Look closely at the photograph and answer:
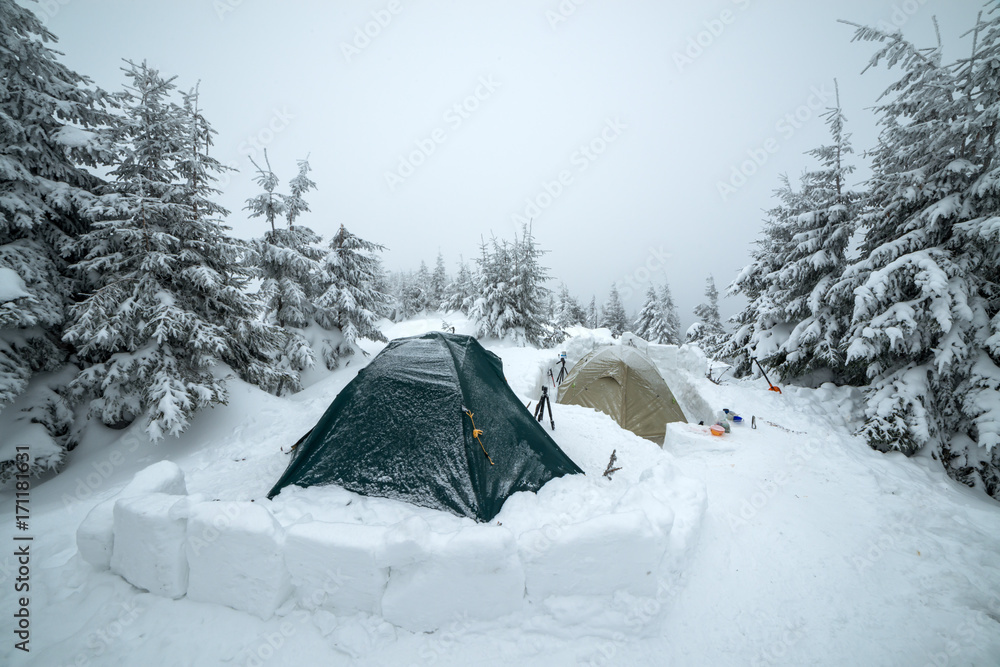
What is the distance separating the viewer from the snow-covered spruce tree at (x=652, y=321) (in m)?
31.0

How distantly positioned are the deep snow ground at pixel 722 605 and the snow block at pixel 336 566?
0.14 metres

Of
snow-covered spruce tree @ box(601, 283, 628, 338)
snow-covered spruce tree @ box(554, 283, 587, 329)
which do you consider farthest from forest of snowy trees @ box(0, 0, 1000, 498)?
snow-covered spruce tree @ box(601, 283, 628, 338)

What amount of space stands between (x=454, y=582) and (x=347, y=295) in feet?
41.6

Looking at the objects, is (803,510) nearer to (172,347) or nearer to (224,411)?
(224,411)

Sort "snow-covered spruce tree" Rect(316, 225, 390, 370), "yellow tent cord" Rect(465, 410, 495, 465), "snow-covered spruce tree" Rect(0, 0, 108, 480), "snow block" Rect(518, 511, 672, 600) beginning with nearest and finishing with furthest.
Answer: "snow block" Rect(518, 511, 672, 600) < "yellow tent cord" Rect(465, 410, 495, 465) < "snow-covered spruce tree" Rect(0, 0, 108, 480) < "snow-covered spruce tree" Rect(316, 225, 390, 370)

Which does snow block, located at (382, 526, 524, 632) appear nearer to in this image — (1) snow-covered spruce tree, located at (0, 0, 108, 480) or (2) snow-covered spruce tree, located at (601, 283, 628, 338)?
(1) snow-covered spruce tree, located at (0, 0, 108, 480)

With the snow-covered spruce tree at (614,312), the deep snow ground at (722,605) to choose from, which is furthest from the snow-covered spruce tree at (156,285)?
the snow-covered spruce tree at (614,312)

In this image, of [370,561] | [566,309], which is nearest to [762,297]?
[370,561]

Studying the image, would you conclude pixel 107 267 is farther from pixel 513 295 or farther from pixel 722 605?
pixel 513 295

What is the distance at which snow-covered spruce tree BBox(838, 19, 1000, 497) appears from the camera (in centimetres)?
558

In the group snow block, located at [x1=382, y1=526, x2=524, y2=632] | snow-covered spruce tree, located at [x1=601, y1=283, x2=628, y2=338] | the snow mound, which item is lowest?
snow block, located at [x1=382, y1=526, x2=524, y2=632]

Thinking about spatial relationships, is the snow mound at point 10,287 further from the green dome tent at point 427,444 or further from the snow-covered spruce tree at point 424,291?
the snow-covered spruce tree at point 424,291

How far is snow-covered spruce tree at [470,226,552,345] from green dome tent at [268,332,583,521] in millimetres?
13675

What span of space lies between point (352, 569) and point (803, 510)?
5.68m
